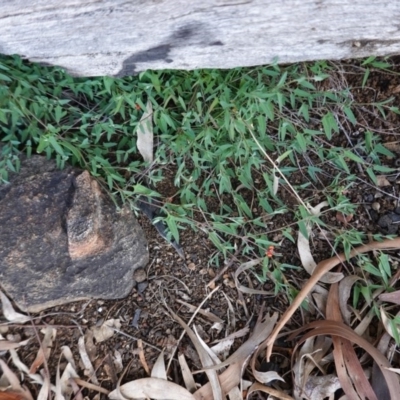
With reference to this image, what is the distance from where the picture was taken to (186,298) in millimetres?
1747

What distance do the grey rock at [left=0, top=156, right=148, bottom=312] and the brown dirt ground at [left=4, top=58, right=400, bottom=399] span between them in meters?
0.09

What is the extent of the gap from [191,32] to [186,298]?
891 mm

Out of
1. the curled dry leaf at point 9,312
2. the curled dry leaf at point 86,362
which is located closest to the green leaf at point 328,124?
the curled dry leaf at point 86,362

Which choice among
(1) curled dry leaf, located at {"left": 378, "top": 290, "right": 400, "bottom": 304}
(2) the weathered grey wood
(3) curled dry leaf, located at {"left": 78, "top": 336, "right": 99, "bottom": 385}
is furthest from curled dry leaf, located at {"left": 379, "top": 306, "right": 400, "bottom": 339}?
(3) curled dry leaf, located at {"left": 78, "top": 336, "right": 99, "bottom": 385}

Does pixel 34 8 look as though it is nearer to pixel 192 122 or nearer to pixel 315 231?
pixel 192 122

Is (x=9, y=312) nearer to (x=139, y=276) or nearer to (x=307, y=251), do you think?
(x=139, y=276)

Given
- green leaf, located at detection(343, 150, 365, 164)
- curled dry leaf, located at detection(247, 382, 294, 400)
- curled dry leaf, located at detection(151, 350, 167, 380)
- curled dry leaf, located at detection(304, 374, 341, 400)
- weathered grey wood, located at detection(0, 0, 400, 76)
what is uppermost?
weathered grey wood, located at detection(0, 0, 400, 76)

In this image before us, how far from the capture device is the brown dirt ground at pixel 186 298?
5.56ft

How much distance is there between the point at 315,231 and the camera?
70.1 inches

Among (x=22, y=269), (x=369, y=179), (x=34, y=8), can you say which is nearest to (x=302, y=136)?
(x=369, y=179)

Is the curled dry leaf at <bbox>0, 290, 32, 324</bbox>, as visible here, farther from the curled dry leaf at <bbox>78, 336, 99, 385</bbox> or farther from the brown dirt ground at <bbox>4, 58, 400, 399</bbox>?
the curled dry leaf at <bbox>78, 336, 99, 385</bbox>

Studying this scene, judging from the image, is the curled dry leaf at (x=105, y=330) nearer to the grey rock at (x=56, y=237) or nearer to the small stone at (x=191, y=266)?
the grey rock at (x=56, y=237)

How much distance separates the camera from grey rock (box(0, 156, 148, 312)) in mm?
1584

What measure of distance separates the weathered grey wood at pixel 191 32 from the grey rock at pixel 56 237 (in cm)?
39
